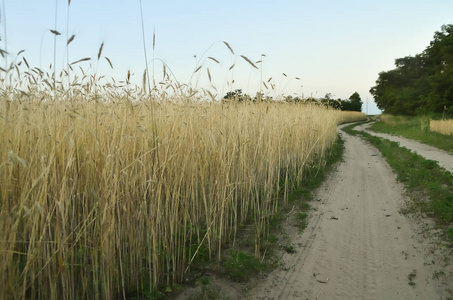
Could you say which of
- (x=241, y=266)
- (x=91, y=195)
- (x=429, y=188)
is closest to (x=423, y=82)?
(x=429, y=188)

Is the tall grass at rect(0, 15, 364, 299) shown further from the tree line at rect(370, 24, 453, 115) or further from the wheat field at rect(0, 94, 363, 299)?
the tree line at rect(370, 24, 453, 115)

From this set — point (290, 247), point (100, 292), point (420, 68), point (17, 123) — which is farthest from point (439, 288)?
point (420, 68)

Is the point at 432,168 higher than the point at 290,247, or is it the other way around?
the point at 432,168

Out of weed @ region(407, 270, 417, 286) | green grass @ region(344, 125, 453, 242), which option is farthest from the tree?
weed @ region(407, 270, 417, 286)

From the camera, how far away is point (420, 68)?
40.4m

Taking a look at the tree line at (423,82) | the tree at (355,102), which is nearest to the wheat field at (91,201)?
the tree line at (423,82)

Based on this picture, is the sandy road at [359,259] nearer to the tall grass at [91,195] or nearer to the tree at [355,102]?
the tall grass at [91,195]

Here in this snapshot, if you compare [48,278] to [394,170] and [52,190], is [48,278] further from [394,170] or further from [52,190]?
[394,170]

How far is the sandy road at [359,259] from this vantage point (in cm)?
333

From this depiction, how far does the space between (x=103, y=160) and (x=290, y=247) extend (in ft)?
8.20

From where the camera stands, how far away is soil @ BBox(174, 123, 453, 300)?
10.9ft

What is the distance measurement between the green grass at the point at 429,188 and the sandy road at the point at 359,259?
1.05 ft

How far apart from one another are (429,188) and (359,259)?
10.7 ft

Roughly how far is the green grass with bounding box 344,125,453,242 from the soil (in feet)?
0.71
